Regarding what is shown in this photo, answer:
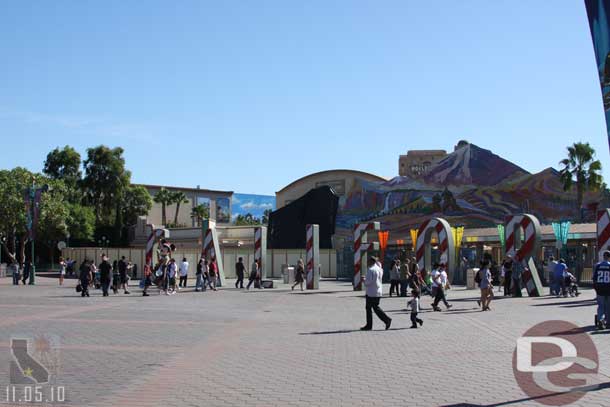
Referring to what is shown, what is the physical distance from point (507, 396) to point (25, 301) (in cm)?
1953

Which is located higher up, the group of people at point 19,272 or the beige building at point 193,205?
the beige building at point 193,205

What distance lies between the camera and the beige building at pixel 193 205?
91500mm

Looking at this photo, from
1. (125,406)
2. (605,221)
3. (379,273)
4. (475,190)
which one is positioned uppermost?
(475,190)

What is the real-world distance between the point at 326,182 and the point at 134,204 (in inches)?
893

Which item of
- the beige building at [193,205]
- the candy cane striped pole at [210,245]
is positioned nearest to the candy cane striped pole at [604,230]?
the candy cane striped pole at [210,245]

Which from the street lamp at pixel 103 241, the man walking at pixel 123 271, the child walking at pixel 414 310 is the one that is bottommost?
the child walking at pixel 414 310

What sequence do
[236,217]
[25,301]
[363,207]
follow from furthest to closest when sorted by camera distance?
[236,217] < [363,207] < [25,301]

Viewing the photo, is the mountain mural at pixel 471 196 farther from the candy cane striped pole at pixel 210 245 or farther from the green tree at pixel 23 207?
the candy cane striped pole at pixel 210 245

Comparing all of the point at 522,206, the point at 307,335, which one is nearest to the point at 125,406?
the point at 307,335

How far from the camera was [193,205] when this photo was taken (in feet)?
327

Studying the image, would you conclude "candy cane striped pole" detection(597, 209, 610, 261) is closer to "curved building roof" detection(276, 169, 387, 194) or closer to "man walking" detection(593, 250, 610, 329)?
"man walking" detection(593, 250, 610, 329)

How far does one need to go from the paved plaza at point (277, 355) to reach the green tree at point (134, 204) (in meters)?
58.6

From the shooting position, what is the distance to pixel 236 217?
11575 centimetres

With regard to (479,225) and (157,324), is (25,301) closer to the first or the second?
(157,324)
